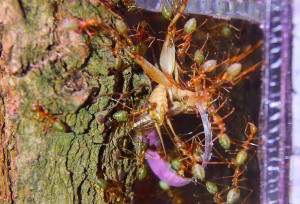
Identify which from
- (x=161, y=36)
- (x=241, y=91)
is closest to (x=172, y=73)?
(x=161, y=36)

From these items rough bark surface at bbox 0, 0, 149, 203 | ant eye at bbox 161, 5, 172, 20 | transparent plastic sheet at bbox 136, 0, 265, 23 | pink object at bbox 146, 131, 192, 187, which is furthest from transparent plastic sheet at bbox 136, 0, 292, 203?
rough bark surface at bbox 0, 0, 149, 203

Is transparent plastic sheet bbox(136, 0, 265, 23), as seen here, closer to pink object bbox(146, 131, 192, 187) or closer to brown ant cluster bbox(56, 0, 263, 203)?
brown ant cluster bbox(56, 0, 263, 203)

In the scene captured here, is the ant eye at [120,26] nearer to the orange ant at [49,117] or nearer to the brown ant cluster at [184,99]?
the brown ant cluster at [184,99]

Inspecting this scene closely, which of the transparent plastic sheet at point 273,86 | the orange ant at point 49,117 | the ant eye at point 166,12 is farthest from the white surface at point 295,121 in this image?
the orange ant at point 49,117

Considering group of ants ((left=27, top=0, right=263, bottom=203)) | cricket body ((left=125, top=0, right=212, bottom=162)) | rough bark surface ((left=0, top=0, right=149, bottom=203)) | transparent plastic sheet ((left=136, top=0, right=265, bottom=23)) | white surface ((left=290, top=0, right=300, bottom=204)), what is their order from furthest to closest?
1. white surface ((left=290, top=0, right=300, bottom=204))
2. transparent plastic sheet ((left=136, top=0, right=265, bottom=23))
3. cricket body ((left=125, top=0, right=212, bottom=162))
4. group of ants ((left=27, top=0, right=263, bottom=203))
5. rough bark surface ((left=0, top=0, right=149, bottom=203))

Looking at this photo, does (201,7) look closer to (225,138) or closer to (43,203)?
(225,138)

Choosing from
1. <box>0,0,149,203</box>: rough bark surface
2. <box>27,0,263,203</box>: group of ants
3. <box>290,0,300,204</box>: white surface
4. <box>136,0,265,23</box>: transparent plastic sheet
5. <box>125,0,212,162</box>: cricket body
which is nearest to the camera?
<box>0,0,149,203</box>: rough bark surface
